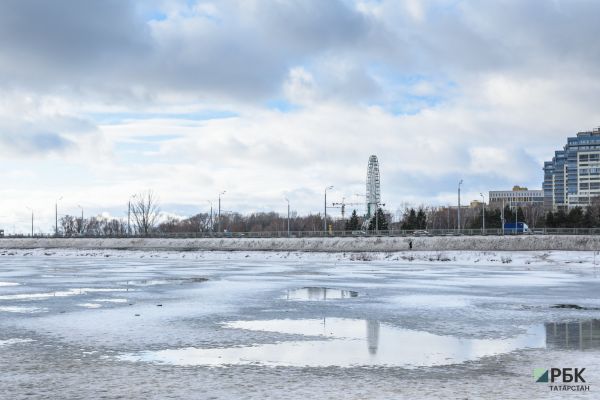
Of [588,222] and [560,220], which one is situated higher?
[560,220]

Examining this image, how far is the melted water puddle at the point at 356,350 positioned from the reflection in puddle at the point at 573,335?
0.82 feet

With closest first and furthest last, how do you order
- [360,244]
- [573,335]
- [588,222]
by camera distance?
[573,335] < [360,244] < [588,222]

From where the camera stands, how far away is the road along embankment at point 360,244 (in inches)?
3088

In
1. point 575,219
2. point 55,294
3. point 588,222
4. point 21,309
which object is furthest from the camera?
point 588,222

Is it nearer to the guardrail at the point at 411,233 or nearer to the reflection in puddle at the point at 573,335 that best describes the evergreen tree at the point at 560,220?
the guardrail at the point at 411,233

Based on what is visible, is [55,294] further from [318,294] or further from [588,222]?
[588,222]

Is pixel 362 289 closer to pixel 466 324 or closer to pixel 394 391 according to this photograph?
pixel 466 324

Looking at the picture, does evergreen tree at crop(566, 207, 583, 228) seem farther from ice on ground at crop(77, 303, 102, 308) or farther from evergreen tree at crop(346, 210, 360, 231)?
ice on ground at crop(77, 303, 102, 308)

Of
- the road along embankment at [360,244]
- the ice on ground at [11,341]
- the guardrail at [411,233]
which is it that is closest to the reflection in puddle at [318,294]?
the ice on ground at [11,341]

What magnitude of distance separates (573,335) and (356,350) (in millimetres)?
5073

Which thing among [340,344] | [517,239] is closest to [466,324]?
[340,344]

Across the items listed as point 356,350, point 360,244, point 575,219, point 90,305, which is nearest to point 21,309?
point 90,305

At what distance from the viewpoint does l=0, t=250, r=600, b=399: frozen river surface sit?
9.86 meters

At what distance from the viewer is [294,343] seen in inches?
537
